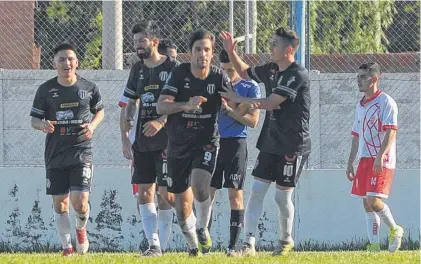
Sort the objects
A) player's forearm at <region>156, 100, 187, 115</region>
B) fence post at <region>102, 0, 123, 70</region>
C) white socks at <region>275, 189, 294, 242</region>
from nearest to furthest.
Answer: player's forearm at <region>156, 100, 187, 115</region> < white socks at <region>275, 189, 294, 242</region> < fence post at <region>102, 0, 123, 70</region>

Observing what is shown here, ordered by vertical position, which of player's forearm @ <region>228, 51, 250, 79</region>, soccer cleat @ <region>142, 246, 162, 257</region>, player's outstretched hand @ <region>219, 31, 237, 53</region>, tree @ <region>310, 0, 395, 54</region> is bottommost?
soccer cleat @ <region>142, 246, 162, 257</region>

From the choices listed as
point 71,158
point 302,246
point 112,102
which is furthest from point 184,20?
point 71,158

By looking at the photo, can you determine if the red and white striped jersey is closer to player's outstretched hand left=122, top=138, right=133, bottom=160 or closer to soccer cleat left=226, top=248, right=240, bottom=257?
soccer cleat left=226, top=248, right=240, bottom=257

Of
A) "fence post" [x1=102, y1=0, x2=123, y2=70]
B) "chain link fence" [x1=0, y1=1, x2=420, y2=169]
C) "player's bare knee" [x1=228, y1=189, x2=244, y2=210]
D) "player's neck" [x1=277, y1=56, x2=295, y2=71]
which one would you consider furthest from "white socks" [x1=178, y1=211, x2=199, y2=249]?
"fence post" [x1=102, y1=0, x2=123, y2=70]

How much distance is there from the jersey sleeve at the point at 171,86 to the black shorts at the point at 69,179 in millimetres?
1570

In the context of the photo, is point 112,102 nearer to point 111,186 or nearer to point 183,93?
point 111,186

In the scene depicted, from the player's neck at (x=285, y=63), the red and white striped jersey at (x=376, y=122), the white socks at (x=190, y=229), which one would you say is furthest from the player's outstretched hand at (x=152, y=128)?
the red and white striped jersey at (x=376, y=122)

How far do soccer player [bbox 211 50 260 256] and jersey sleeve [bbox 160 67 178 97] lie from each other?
0.88 meters

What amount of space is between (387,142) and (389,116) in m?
0.30

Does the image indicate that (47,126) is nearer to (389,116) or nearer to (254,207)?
(254,207)

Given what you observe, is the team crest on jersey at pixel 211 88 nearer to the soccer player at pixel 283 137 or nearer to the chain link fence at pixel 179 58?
the soccer player at pixel 283 137

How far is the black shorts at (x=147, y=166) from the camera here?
10836mm

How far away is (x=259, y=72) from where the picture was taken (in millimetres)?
10594

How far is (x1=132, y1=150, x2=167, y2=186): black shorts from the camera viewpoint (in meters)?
10.8
